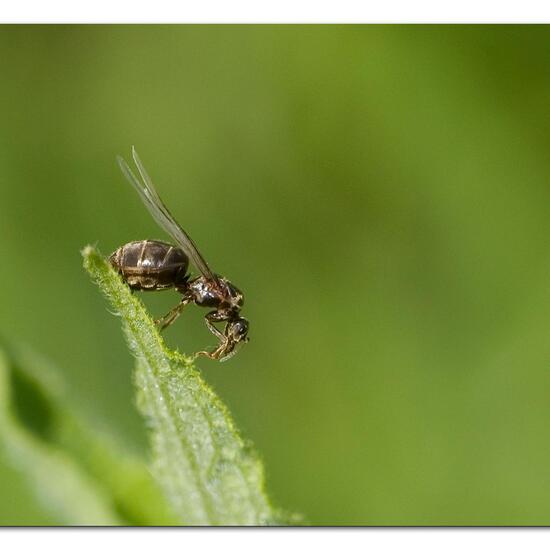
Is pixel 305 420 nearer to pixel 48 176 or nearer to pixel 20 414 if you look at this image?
pixel 48 176

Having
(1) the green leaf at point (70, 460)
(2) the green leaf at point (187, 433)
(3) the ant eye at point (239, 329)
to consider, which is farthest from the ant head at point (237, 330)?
(2) the green leaf at point (187, 433)

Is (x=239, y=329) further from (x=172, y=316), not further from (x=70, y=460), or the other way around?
(x=70, y=460)

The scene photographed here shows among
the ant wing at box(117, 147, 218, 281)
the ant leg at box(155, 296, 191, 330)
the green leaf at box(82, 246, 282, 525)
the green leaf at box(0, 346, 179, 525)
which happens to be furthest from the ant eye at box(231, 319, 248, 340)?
the green leaf at box(82, 246, 282, 525)

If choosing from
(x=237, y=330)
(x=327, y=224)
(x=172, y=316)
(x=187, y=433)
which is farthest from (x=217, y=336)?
(x=187, y=433)

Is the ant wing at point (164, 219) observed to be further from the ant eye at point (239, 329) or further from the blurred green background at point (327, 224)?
the blurred green background at point (327, 224)

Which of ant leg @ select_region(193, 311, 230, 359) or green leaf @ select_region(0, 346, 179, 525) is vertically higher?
green leaf @ select_region(0, 346, 179, 525)

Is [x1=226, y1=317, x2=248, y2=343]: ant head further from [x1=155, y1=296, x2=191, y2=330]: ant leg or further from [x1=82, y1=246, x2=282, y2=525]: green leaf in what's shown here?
[x1=82, y1=246, x2=282, y2=525]: green leaf

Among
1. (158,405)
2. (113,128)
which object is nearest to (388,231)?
(113,128)
